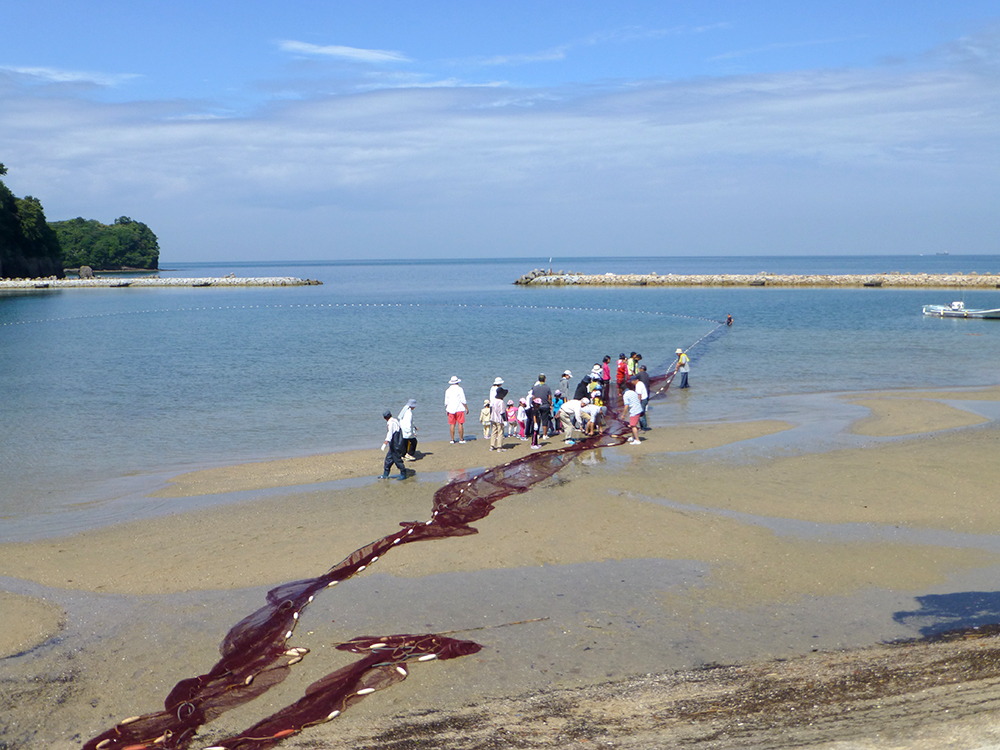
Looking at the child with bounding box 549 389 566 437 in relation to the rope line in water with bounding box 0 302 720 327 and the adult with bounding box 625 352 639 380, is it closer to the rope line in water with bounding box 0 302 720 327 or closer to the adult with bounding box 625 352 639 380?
the adult with bounding box 625 352 639 380

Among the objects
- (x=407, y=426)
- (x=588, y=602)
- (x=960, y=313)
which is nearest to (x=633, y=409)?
(x=407, y=426)

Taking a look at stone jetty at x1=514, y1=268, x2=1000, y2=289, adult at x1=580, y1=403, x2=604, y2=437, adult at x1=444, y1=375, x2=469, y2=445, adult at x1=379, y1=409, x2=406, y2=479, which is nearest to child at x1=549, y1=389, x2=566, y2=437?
adult at x1=580, y1=403, x2=604, y2=437

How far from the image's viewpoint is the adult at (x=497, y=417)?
17781 mm

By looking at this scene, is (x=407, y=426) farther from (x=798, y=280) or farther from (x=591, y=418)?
(x=798, y=280)

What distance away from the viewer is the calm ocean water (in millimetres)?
18969

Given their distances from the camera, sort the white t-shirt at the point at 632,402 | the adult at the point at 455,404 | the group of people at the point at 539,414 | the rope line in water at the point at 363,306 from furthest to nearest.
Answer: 1. the rope line in water at the point at 363,306
2. the adult at the point at 455,404
3. the white t-shirt at the point at 632,402
4. the group of people at the point at 539,414

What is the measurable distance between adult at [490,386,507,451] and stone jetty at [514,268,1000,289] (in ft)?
313

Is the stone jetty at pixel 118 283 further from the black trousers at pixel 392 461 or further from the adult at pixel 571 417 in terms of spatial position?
the black trousers at pixel 392 461

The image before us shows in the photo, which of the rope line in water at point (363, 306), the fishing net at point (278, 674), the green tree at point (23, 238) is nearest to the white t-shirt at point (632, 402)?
the fishing net at point (278, 674)

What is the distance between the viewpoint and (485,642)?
887cm

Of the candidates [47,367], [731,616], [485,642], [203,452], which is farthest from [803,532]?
[47,367]

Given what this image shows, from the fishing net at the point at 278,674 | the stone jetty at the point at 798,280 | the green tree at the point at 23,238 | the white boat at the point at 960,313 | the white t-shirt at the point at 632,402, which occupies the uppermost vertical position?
the green tree at the point at 23,238

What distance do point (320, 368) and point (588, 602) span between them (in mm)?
27258

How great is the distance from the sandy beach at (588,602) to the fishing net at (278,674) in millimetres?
204
